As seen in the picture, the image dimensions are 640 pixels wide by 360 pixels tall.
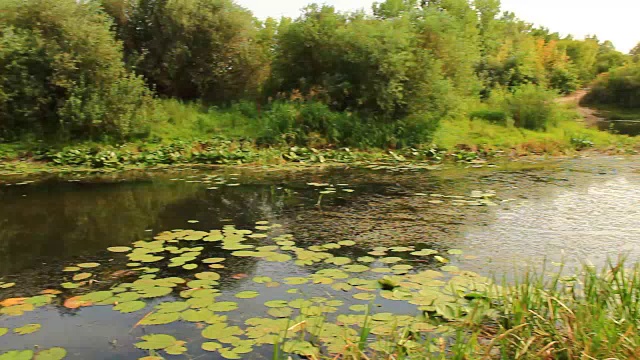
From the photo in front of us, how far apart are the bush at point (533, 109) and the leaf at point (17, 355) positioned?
731 inches

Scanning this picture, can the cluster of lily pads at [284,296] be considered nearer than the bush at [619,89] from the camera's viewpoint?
Yes

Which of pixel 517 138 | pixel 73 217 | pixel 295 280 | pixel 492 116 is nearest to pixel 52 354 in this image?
pixel 295 280

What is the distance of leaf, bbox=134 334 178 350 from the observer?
402 cm

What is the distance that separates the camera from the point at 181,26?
17.0m

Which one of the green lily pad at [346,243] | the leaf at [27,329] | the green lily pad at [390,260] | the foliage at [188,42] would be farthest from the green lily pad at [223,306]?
the foliage at [188,42]

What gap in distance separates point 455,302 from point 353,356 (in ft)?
5.36

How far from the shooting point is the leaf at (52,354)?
3869 millimetres

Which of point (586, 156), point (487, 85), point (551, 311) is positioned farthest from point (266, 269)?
point (487, 85)

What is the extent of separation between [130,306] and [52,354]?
2.87 feet

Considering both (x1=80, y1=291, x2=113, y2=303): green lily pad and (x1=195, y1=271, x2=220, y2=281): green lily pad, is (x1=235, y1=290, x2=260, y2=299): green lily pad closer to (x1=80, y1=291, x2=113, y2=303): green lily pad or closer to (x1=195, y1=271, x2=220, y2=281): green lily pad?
(x1=195, y1=271, x2=220, y2=281): green lily pad

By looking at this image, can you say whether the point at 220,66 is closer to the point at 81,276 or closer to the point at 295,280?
the point at 81,276

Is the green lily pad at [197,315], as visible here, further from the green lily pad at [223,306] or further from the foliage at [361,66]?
the foliage at [361,66]

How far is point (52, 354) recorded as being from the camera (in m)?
3.93

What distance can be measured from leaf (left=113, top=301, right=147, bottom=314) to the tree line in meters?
10.4
